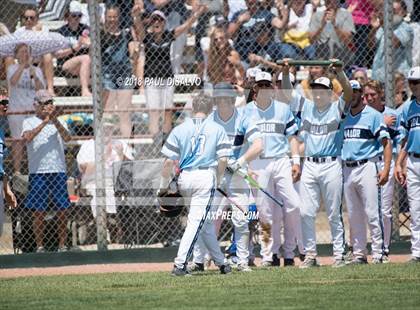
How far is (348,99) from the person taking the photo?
518 inches

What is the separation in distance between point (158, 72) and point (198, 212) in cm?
411

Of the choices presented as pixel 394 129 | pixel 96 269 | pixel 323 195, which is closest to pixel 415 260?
pixel 323 195

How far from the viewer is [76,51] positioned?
1571cm

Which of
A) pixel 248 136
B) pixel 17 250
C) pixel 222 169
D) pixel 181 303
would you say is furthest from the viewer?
pixel 17 250

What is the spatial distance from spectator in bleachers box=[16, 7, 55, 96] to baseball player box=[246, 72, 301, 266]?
129 inches

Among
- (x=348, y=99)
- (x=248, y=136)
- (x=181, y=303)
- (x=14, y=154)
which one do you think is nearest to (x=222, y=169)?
(x=248, y=136)

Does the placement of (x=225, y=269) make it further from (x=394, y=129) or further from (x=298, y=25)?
(x=298, y=25)

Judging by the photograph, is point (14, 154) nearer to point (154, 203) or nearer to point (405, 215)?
point (154, 203)

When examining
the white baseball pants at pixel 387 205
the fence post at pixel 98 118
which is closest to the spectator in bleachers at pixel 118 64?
the fence post at pixel 98 118

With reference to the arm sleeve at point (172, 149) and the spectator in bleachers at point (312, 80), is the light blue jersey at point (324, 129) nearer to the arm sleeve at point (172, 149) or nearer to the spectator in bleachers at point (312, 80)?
the spectator in bleachers at point (312, 80)

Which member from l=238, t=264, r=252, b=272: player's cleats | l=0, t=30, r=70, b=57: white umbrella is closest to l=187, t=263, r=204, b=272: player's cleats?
l=238, t=264, r=252, b=272: player's cleats

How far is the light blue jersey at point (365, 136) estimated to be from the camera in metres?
13.3

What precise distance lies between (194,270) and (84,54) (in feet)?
13.6

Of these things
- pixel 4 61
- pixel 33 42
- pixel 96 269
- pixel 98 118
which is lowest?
pixel 96 269
